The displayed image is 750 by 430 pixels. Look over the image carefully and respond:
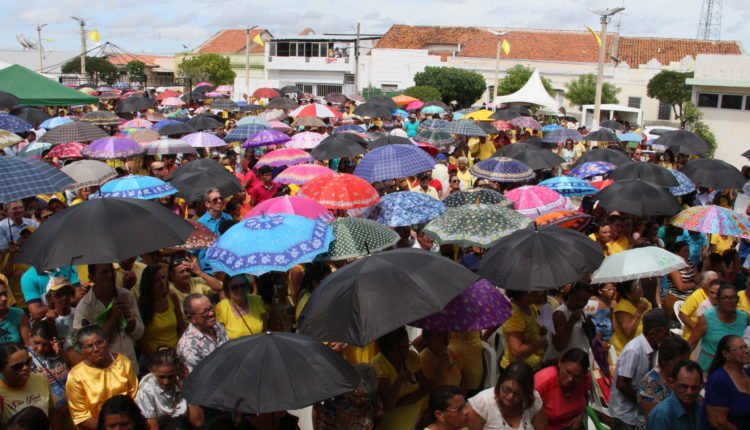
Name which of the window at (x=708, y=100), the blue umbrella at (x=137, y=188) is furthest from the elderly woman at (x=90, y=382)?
the window at (x=708, y=100)

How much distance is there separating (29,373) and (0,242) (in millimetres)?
2800

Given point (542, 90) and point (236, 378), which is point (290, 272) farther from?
point (542, 90)

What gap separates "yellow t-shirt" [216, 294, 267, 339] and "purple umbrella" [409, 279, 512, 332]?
1.31m

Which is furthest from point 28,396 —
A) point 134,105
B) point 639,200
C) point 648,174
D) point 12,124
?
point 134,105

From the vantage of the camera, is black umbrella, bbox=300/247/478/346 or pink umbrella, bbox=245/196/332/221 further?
pink umbrella, bbox=245/196/332/221

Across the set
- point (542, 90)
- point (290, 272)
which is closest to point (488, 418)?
point (290, 272)

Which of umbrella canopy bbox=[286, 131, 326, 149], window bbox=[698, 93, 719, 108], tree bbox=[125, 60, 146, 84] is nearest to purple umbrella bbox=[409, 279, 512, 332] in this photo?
umbrella canopy bbox=[286, 131, 326, 149]

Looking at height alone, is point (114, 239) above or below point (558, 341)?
above

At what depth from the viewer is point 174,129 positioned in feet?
46.1

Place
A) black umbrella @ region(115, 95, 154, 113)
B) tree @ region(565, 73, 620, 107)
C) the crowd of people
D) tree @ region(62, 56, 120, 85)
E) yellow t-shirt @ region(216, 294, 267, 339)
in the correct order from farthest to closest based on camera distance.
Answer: tree @ region(62, 56, 120, 85) → tree @ region(565, 73, 620, 107) → black umbrella @ region(115, 95, 154, 113) → yellow t-shirt @ region(216, 294, 267, 339) → the crowd of people

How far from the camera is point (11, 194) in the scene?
5.85 metres

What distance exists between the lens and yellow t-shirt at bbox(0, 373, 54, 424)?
13.9 ft

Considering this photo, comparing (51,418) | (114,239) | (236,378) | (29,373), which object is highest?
(114,239)

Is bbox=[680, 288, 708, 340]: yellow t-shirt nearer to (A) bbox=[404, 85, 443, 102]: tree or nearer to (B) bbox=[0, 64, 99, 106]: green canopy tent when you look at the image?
(B) bbox=[0, 64, 99, 106]: green canopy tent
